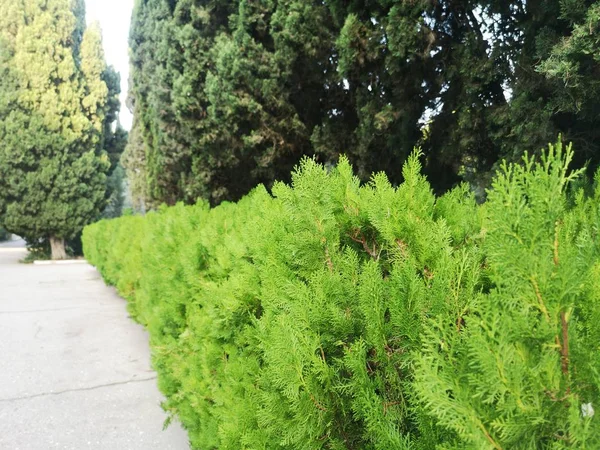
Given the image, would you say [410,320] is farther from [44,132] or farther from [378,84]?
[44,132]

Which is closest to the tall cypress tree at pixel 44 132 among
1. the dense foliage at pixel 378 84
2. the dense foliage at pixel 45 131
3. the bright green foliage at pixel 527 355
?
the dense foliage at pixel 45 131

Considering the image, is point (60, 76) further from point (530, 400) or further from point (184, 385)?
point (530, 400)

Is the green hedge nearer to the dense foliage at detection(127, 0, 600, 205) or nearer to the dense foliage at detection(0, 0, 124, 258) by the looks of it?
the dense foliage at detection(127, 0, 600, 205)

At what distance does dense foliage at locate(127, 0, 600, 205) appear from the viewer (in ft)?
12.8

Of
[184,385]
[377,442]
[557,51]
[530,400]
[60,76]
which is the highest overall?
[60,76]

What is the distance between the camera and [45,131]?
2009 cm

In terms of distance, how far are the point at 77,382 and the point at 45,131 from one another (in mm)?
18562

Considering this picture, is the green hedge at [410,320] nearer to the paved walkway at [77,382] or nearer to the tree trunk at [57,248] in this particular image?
the paved walkway at [77,382]

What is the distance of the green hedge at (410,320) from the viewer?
2.70 feet

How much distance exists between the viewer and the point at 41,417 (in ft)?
12.8

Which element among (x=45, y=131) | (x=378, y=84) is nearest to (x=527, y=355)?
(x=378, y=84)

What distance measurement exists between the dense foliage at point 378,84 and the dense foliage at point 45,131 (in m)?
11.6

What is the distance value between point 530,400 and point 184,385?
8.37ft

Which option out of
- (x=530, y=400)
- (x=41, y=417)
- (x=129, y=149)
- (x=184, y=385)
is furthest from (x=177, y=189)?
(x=530, y=400)
